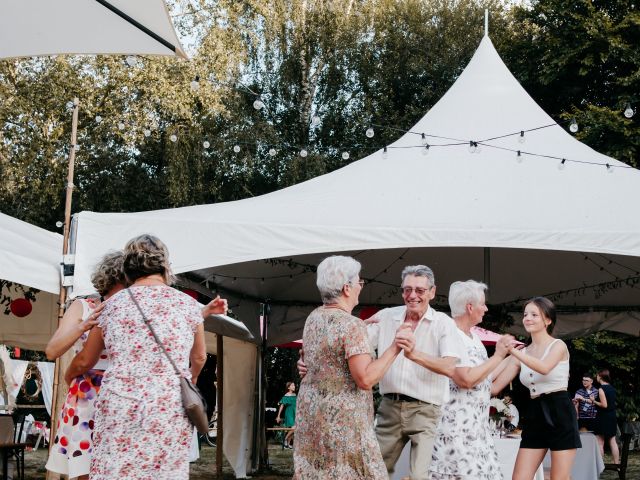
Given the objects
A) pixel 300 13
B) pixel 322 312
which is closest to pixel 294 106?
pixel 300 13

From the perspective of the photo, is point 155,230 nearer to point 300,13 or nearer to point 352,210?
point 352,210

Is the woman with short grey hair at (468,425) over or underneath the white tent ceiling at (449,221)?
underneath

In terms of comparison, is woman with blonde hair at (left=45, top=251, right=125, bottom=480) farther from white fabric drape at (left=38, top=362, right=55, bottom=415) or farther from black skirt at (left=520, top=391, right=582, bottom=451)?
white fabric drape at (left=38, top=362, right=55, bottom=415)

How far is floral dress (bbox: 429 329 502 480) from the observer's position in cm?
469

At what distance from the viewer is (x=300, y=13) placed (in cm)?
2092

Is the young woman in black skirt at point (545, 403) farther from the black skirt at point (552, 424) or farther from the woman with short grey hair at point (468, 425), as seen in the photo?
the woman with short grey hair at point (468, 425)

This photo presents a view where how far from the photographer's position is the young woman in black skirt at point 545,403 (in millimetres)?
5199

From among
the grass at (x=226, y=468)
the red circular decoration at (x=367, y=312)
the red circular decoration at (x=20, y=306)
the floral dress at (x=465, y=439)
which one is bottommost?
the grass at (x=226, y=468)

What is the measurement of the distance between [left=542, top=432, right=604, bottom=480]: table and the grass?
291 centimetres

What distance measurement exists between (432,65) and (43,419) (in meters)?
10.5

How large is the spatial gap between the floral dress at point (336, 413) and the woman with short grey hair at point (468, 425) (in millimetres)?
1016

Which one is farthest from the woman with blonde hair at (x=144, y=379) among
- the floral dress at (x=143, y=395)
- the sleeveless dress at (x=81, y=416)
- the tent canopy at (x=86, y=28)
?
the tent canopy at (x=86, y=28)

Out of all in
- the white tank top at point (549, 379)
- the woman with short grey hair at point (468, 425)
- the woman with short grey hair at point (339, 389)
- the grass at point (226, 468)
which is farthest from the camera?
the grass at point (226, 468)

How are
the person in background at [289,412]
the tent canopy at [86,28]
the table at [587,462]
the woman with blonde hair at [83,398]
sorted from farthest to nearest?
1. the person in background at [289,412]
2. the table at [587,462]
3. the tent canopy at [86,28]
4. the woman with blonde hair at [83,398]
